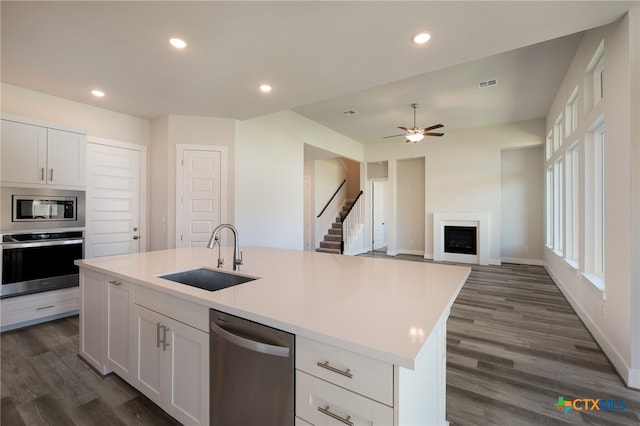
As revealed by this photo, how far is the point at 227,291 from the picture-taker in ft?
4.86

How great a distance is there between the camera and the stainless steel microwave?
307 cm

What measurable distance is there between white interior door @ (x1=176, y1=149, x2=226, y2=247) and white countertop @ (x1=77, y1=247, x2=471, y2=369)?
2.08 m

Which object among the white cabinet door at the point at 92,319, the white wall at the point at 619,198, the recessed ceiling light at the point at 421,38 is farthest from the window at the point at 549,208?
the white cabinet door at the point at 92,319

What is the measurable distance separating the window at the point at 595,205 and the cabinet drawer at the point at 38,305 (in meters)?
5.71

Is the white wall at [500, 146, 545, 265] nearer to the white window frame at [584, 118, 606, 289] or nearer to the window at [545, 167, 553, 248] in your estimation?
the window at [545, 167, 553, 248]

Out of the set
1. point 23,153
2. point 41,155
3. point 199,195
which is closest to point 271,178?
point 199,195

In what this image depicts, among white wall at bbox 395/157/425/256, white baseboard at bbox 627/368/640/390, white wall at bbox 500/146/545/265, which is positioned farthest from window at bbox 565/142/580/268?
white wall at bbox 395/157/425/256

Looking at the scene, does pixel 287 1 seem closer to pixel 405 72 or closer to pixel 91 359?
pixel 405 72

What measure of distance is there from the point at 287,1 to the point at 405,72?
5.07 ft

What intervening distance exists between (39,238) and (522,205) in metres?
9.03

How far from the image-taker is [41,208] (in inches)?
130

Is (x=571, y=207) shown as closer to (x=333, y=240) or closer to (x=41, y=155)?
(x=333, y=240)

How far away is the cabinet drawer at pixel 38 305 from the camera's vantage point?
10.0 ft

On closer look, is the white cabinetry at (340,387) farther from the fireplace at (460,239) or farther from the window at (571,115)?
the fireplace at (460,239)
